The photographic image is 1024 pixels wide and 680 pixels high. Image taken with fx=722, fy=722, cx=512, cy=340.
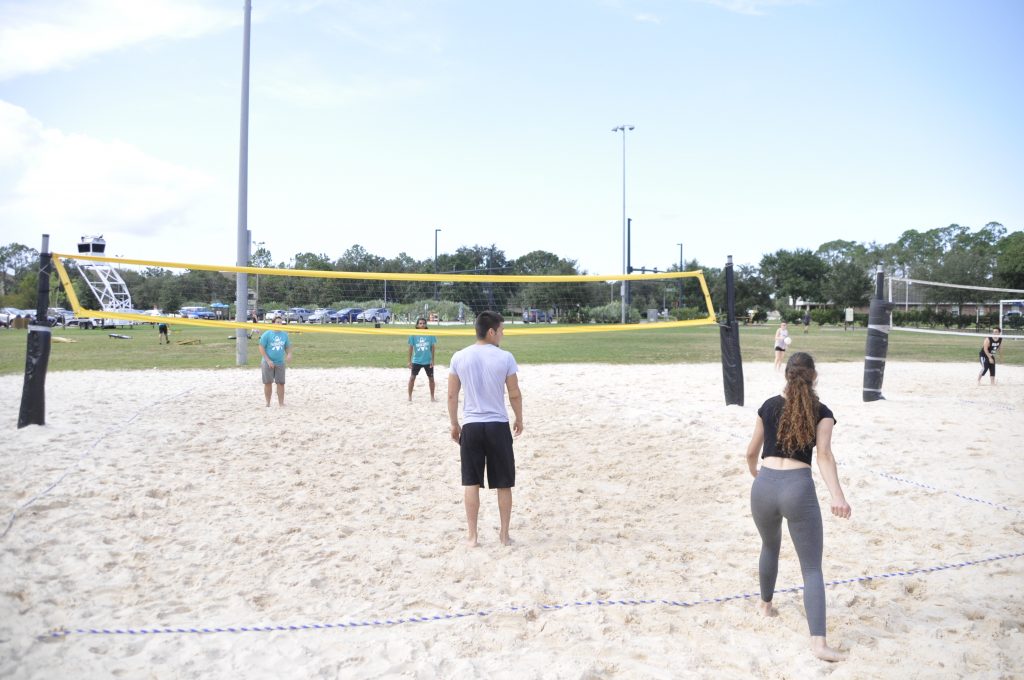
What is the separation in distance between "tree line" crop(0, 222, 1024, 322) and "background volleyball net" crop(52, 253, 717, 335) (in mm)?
22

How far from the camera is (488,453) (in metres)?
4.61

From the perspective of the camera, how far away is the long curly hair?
324cm

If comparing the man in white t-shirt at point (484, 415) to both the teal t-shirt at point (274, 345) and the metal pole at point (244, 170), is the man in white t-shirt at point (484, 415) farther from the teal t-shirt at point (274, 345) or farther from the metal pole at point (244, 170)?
the metal pole at point (244, 170)

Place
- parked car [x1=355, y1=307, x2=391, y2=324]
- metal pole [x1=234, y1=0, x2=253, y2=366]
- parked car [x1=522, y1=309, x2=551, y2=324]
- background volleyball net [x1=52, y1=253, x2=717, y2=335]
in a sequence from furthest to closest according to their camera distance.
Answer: metal pole [x1=234, y1=0, x2=253, y2=366] → parked car [x1=355, y1=307, x2=391, y2=324] → parked car [x1=522, y1=309, x2=551, y2=324] → background volleyball net [x1=52, y1=253, x2=717, y2=335]

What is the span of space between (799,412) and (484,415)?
1.96 meters

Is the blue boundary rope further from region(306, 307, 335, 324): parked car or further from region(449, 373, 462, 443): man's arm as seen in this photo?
region(306, 307, 335, 324): parked car

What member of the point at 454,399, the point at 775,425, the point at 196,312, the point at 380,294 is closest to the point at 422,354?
the point at 380,294

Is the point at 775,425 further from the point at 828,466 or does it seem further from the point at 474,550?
the point at 474,550

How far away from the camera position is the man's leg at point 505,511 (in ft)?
15.3

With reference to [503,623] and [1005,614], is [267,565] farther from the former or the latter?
[1005,614]

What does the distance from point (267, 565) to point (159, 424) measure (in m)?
4.30

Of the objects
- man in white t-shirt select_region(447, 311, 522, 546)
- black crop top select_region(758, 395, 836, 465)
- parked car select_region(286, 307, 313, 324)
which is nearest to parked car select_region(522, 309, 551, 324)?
parked car select_region(286, 307, 313, 324)

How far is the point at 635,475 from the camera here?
6473 millimetres

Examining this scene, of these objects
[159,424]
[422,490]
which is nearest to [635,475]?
[422,490]
